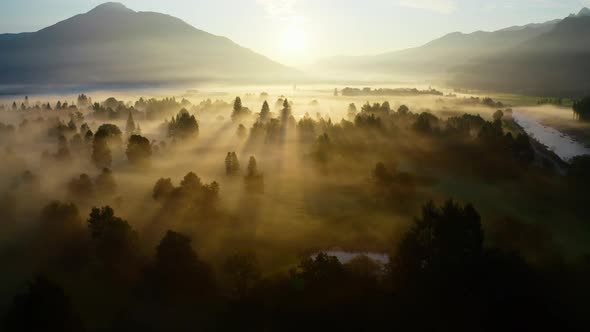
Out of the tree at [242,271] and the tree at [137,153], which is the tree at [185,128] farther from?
the tree at [242,271]

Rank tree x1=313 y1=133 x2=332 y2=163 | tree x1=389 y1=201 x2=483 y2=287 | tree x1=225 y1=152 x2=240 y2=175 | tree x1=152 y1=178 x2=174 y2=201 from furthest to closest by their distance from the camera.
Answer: tree x1=313 y1=133 x2=332 y2=163 < tree x1=225 y1=152 x2=240 y2=175 < tree x1=152 y1=178 x2=174 y2=201 < tree x1=389 y1=201 x2=483 y2=287

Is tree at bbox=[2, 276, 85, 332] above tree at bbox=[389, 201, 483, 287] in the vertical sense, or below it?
below

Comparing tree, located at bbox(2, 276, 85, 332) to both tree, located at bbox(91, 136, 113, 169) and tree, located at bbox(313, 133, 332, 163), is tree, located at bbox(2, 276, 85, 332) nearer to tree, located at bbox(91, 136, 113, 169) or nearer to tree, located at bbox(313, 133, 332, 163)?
tree, located at bbox(313, 133, 332, 163)

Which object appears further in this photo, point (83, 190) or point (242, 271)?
point (83, 190)

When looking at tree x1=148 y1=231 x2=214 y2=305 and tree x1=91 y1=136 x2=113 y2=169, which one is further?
tree x1=91 y1=136 x2=113 y2=169

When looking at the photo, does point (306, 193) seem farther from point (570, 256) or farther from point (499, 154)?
point (499, 154)

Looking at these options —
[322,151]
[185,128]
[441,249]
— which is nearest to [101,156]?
[185,128]

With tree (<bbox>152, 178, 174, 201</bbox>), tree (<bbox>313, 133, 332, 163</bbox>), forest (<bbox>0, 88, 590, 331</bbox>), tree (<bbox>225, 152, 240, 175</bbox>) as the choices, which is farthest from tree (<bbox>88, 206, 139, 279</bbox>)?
tree (<bbox>313, 133, 332, 163</bbox>)

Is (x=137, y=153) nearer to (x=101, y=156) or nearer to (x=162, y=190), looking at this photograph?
(x=101, y=156)

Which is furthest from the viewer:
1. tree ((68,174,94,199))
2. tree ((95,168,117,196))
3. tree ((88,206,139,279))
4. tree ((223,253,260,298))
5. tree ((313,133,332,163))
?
tree ((313,133,332,163))
